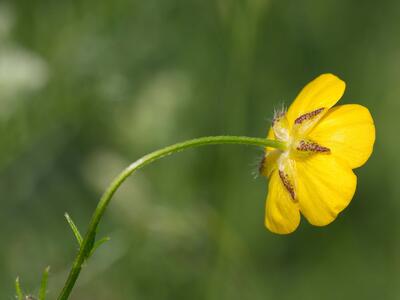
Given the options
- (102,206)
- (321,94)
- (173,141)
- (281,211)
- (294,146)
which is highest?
(102,206)

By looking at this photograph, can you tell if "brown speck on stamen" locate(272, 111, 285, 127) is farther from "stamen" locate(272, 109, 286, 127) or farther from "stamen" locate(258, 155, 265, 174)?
"stamen" locate(258, 155, 265, 174)

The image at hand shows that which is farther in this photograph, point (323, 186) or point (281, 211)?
point (281, 211)

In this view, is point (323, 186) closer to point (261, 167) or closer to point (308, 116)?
point (308, 116)

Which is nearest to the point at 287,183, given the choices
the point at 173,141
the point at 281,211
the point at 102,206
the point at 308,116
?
the point at 281,211

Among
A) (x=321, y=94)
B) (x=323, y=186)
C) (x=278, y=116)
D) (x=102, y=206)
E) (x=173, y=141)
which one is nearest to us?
(x=102, y=206)

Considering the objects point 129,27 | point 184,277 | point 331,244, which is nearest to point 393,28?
point 331,244

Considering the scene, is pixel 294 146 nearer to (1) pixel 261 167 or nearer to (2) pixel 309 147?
(2) pixel 309 147

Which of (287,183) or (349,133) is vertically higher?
(349,133)

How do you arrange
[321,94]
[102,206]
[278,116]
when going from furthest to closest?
[278,116] → [321,94] → [102,206]
